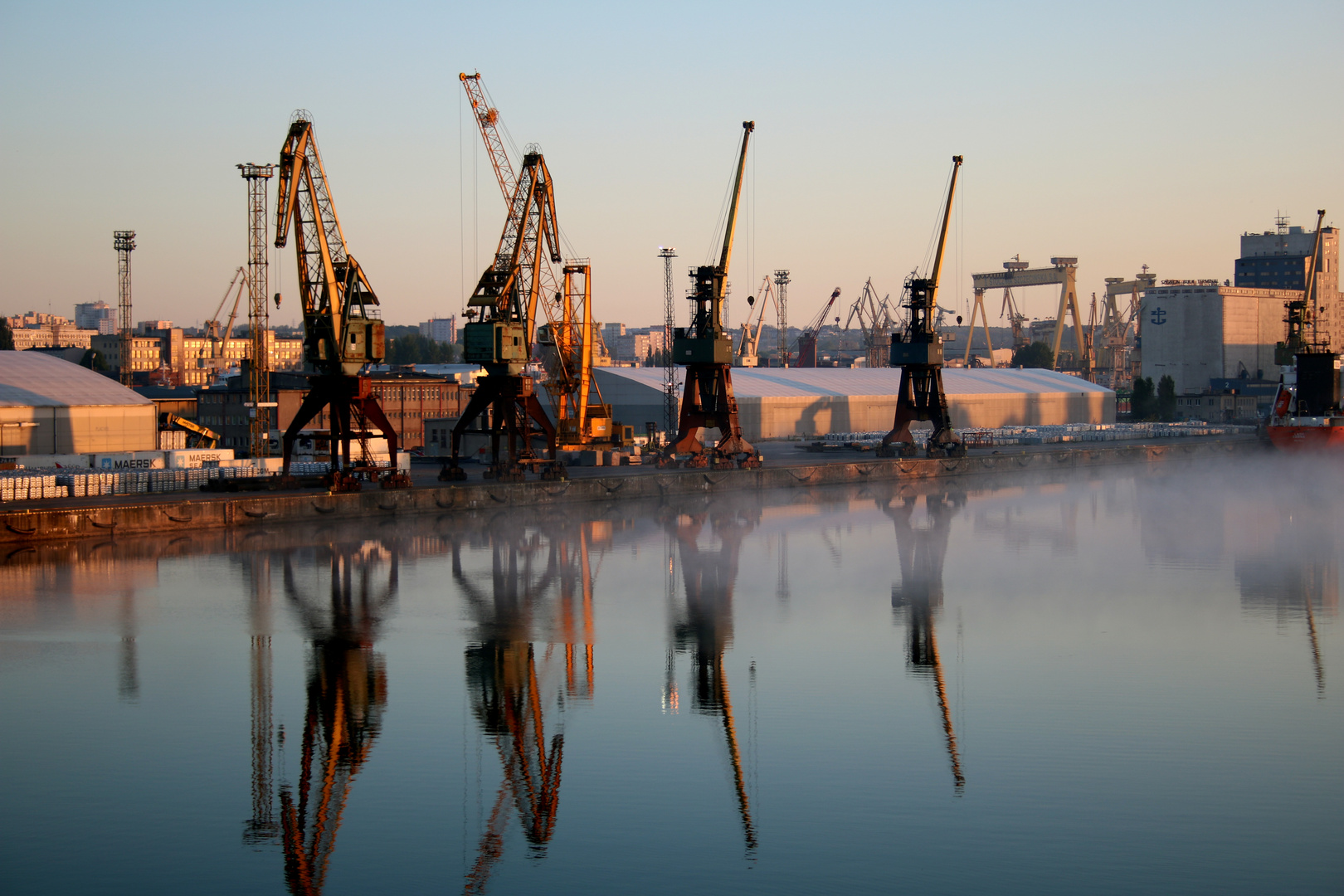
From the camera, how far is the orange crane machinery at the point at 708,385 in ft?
180

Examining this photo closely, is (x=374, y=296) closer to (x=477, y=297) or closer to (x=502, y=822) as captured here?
(x=477, y=297)

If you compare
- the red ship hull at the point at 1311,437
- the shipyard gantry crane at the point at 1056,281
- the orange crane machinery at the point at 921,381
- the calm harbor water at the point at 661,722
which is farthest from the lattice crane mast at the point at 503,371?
the shipyard gantry crane at the point at 1056,281

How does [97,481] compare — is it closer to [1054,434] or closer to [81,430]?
[81,430]

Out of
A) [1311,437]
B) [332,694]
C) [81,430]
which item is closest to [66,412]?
[81,430]

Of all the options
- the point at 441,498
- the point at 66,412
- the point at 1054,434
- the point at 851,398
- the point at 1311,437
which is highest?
the point at 851,398

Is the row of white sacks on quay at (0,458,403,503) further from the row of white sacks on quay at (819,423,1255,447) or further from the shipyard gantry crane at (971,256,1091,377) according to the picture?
the shipyard gantry crane at (971,256,1091,377)

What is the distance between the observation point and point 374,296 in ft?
145

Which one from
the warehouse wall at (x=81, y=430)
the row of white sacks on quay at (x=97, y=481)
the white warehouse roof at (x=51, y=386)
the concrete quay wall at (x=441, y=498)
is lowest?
the concrete quay wall at (x=441, y=498)

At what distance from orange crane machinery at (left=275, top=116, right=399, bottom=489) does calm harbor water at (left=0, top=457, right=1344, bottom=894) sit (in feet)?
27.7

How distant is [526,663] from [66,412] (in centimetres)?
3479

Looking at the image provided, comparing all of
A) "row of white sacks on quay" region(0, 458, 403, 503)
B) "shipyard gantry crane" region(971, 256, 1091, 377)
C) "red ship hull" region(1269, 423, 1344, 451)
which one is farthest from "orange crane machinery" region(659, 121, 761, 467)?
"shipyard gantry crane" region(971, 256, 1091, 377)

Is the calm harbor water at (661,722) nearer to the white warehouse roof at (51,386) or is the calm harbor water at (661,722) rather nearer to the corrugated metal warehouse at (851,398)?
the white warehouse roof at (51,386)

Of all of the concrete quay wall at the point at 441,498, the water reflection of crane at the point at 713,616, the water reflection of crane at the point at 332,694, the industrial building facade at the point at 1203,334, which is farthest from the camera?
the industrial building facade at the point at 1203,334

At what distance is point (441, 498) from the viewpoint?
1684 inches
